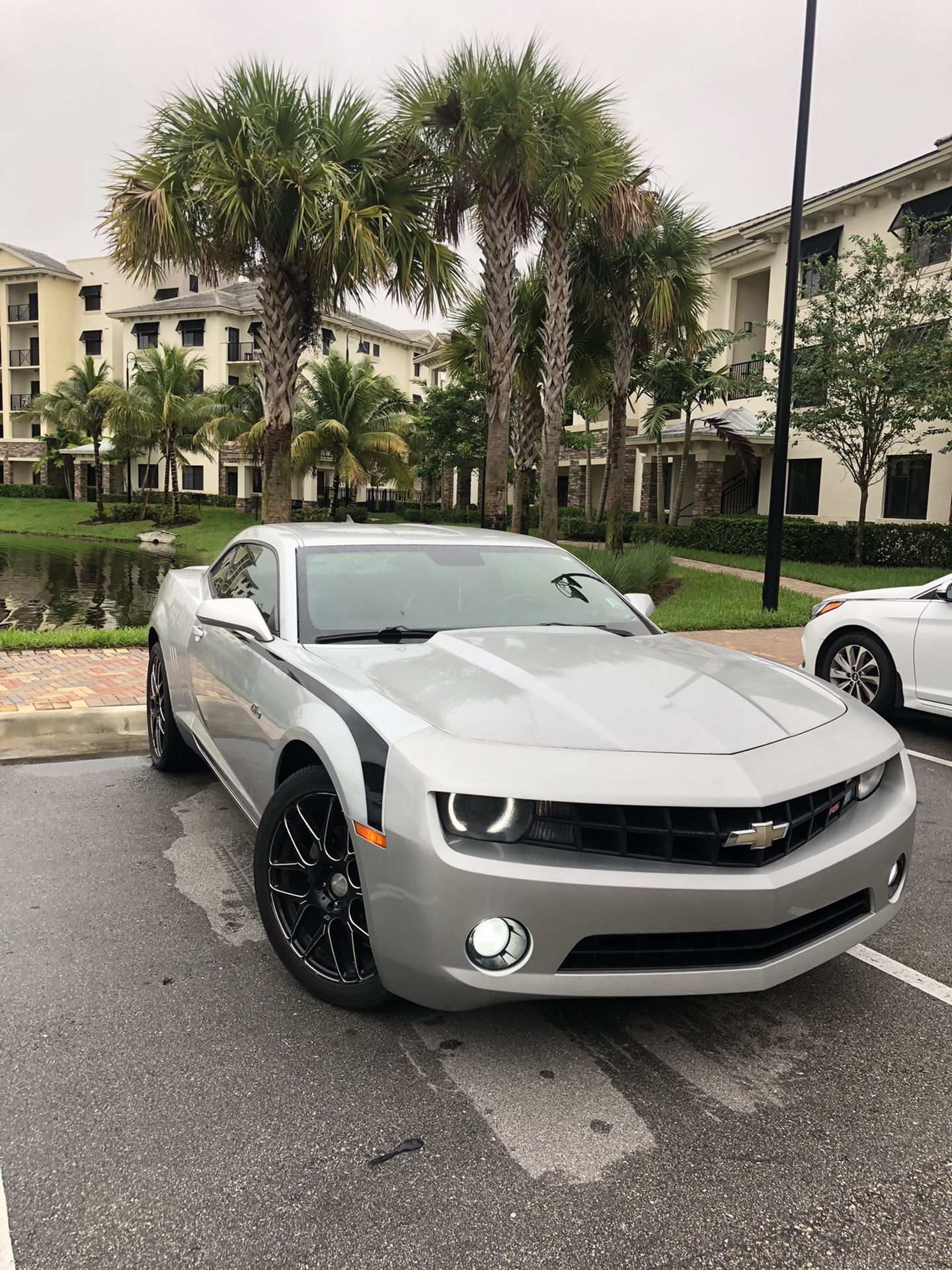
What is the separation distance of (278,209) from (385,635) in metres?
10.3

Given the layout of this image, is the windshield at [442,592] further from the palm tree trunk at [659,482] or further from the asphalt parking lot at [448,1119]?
the palm tree trunk at [659,482]

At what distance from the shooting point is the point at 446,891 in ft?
7.82

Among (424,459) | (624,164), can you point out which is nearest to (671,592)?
(624,164)

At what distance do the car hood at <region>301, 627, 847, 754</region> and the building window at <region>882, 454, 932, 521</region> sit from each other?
71.8 ft

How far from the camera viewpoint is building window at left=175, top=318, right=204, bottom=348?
2053 inches

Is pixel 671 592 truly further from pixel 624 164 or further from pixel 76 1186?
pixel 76 1186

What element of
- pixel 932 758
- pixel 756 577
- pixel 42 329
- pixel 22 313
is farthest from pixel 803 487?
pixel 22 313

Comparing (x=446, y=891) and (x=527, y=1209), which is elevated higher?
(x=446, y=891)

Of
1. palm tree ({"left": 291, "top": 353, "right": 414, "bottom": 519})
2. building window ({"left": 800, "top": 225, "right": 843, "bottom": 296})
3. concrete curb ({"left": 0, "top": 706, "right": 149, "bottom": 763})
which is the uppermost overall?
building window ({"left": 800, "top": 225, "right": 843, "bottom": 296})

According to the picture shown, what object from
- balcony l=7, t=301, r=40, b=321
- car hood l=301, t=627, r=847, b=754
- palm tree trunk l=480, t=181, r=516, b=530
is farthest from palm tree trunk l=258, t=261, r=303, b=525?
balcony l=7, t=301, r=40, b=321

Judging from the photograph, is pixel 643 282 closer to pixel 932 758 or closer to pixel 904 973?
pixel 932 758

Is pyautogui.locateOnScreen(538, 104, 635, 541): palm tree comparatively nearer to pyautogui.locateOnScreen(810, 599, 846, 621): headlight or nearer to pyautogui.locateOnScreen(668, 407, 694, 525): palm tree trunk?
pyautogui.locateOnScreen(668, 407, 694, 525): palm tree trunk

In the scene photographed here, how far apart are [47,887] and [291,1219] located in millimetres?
2267

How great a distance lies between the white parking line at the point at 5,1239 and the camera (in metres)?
1.93
